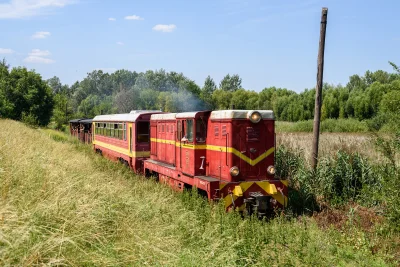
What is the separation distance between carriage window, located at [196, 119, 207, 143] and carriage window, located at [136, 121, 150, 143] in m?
5.58

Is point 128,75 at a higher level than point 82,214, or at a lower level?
higher

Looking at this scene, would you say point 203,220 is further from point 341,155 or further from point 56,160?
point 341,155

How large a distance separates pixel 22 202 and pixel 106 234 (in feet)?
4.22

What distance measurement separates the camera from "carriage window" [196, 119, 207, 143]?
11.2m

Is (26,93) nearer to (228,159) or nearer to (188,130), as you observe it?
(188,130)

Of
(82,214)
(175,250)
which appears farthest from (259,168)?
(82,214)

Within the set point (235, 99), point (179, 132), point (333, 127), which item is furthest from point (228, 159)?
point (235, 99)

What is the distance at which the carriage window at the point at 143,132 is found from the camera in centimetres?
1639

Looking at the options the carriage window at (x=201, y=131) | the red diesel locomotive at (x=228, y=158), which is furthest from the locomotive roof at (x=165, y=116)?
the carriage window at (x=201, y=131)

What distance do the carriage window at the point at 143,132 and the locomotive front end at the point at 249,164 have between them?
6.24m

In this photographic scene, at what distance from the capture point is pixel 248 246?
23.0 feet

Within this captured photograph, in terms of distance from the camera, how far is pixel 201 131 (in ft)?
36.9

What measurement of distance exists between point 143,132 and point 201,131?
5697 mm

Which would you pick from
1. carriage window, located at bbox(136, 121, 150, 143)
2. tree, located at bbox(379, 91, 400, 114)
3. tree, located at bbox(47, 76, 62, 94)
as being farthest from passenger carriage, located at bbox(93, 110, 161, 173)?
tree, located at bbox(47, 76, 62, 94)
